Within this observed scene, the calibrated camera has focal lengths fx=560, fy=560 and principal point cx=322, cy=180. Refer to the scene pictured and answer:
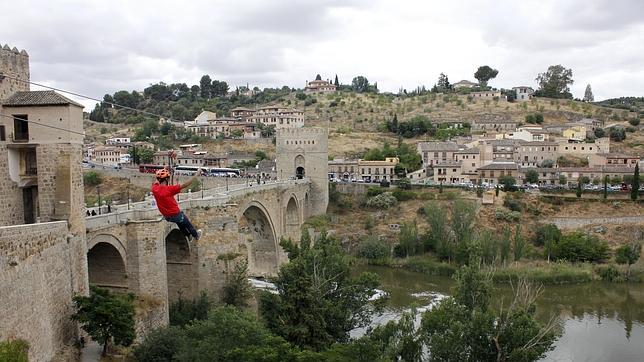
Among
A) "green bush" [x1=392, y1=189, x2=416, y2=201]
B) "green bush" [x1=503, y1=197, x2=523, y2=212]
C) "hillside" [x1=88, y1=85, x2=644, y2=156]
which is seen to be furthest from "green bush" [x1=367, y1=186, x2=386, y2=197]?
"hillside" [x1=88, y1=85, x2=644, y2=156]

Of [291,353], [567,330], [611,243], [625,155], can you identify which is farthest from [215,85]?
[291,353]

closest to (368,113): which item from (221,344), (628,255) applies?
(628,255)

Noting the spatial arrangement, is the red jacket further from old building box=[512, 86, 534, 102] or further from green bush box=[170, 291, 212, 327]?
old building box=[512, 86, 534, 102]

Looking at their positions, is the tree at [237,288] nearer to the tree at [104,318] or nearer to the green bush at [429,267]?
the tree at [104,318]

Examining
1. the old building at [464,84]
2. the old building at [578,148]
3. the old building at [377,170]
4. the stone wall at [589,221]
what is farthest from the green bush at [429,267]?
the old building at [464,84]

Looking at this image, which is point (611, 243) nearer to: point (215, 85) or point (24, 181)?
point (24, 181)

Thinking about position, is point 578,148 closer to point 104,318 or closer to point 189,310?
point 189,310

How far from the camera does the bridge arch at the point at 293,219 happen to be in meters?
34.2

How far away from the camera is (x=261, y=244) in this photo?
102 feet

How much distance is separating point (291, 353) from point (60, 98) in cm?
723

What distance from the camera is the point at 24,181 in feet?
41.9

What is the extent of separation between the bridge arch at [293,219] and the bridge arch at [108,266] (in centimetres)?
1963

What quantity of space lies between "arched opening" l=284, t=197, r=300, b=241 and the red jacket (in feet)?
87.5

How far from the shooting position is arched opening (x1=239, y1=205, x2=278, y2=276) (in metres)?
30.4
